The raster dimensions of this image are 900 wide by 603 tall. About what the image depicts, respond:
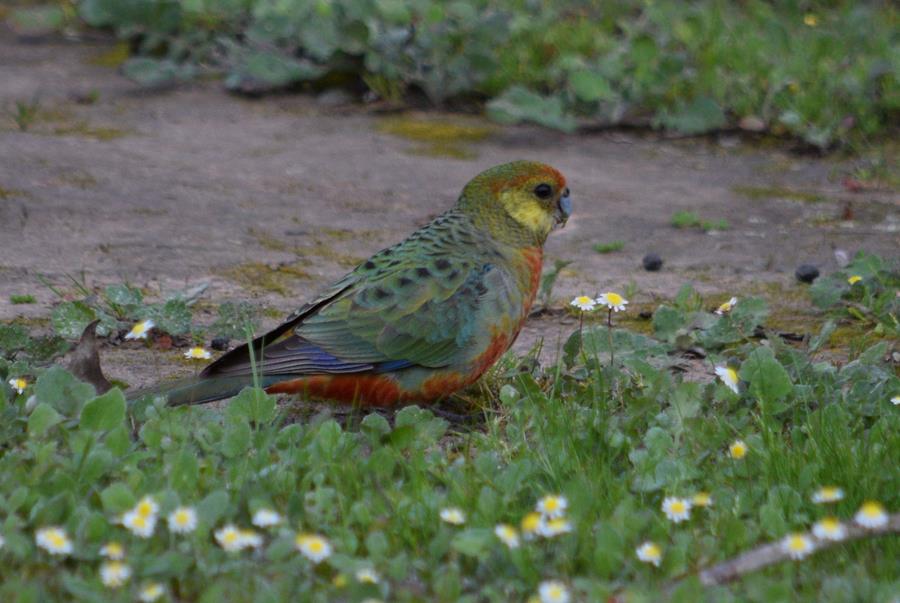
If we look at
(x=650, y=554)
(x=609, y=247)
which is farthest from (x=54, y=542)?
(x=609, y=247)

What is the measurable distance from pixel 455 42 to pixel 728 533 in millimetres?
4715

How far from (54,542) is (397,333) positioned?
1315 millimetres

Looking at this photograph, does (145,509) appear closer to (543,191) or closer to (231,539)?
(231,539)

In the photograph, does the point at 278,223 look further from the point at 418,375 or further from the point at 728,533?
the point at 728,533

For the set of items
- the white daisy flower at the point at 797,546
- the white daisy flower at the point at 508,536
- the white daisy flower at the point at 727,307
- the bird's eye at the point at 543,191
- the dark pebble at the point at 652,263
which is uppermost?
the bird's eye at the point at 543,191

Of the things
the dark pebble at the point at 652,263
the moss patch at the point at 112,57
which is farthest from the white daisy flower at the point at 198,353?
the moss patch at the point at 112,57

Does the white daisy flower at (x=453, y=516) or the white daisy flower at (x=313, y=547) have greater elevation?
the white daisy flower at (x=313, y=547)

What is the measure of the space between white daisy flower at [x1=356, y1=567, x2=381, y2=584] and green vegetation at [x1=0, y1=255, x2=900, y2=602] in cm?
1

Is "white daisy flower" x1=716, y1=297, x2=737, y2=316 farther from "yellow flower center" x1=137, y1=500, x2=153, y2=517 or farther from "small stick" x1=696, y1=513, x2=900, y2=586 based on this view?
"yellow flower center" x1=137, y1=500, x2=153, y2=517

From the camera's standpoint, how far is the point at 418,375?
392 centimetres

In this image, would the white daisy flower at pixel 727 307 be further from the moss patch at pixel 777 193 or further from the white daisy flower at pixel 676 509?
the moss patch at pixel 777 193

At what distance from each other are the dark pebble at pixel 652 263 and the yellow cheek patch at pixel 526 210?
1.18 meters

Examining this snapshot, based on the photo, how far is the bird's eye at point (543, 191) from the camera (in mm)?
4309

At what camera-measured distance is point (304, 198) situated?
20.1 feet
